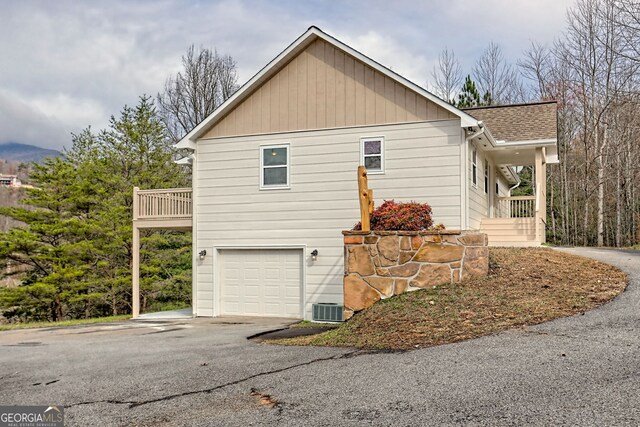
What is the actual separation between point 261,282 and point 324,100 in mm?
5213

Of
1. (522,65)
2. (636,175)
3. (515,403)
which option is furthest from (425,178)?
(522,65)

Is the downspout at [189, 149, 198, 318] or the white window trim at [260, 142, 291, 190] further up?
the white window trim at [260, 142, 291, 190]

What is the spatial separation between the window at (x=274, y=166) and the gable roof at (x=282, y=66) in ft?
5.13

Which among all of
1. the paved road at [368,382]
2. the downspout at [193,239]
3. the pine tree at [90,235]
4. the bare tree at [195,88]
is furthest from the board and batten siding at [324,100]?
the bare tree at [195,88]

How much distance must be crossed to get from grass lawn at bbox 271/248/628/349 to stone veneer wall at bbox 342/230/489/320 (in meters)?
0.28

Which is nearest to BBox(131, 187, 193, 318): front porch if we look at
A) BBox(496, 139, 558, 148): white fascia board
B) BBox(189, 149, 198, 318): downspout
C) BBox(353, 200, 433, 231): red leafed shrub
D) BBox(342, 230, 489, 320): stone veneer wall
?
BBox(189, 149, 198, 318): downspout

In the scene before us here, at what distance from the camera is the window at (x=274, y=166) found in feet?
49.6

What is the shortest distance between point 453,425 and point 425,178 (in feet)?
33.2

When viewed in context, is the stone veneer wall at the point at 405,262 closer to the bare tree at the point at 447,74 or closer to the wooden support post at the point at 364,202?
the wooden support post at the point at 364,202

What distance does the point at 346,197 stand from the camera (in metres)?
14.5

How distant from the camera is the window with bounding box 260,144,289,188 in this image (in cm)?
1512

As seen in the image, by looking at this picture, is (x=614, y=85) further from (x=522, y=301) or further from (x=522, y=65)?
(x=522, y=301)

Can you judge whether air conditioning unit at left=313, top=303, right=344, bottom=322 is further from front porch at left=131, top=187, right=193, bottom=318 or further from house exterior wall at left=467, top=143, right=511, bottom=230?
front porch at left=131, top=187, right=193, bottom=318

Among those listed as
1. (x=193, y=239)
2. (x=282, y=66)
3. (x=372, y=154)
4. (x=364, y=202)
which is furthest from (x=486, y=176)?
(x=193, y=239)
